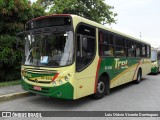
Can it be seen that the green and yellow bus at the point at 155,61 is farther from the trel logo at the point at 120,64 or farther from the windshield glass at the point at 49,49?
the windshield glass at the point at 49,49

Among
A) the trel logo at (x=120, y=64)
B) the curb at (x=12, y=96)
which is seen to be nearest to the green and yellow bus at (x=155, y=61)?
the trel logo at (x=120, y=64)

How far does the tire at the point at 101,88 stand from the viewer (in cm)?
858

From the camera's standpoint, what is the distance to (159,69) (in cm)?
2181

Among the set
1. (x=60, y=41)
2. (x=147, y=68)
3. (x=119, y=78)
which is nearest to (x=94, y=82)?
(x=60, y=41)

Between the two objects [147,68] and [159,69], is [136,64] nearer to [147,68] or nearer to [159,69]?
[147,68]

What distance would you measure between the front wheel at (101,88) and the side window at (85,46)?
1.23m

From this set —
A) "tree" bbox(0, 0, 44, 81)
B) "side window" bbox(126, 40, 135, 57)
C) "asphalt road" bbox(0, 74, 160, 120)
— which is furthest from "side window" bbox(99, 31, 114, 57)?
"tree" bbox(0, 0, 44, 81)

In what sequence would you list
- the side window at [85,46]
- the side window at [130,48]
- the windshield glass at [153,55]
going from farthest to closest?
the windshield glass at [153,55], the side window at [130,48], the side window at [85,46]

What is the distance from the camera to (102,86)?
29.1ft

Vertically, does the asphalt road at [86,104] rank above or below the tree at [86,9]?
below

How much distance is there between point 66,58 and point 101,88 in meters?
2.58

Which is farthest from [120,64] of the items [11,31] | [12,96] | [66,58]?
[11,31]

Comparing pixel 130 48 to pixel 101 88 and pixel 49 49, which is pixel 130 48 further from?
pixel 49 49

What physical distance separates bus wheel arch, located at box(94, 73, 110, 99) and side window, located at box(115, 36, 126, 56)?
1.48m
